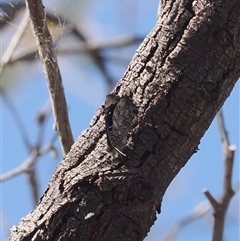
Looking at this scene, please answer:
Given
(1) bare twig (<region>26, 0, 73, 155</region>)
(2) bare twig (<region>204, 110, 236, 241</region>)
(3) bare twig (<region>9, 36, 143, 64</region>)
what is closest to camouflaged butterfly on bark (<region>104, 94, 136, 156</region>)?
(1) bare twig (<region>26, 0, 73, 155</region>)

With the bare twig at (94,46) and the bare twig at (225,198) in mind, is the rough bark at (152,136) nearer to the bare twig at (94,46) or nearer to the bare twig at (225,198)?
the bare twig at (225,198)

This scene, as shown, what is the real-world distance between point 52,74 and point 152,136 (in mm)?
381

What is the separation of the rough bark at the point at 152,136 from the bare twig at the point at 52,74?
284mm

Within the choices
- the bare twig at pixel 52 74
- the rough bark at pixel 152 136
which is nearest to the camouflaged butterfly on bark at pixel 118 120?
the rough bark at pixel 152 136

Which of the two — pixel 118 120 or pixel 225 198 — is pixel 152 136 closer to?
pixel 118 120

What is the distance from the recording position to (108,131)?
2.66 feet

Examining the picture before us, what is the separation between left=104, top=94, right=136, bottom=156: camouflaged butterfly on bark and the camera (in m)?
0.80

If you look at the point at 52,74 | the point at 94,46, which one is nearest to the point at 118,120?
the point at 52,74

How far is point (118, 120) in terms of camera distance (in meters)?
0.81

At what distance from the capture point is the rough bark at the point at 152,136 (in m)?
0.78

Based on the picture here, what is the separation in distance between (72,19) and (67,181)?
195cm

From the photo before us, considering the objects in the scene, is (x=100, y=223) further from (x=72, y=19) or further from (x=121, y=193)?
(x=72, y=19)

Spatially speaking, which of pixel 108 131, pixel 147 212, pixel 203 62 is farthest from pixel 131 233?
pixel 203 62

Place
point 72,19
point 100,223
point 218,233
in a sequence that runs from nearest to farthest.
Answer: point 100,223 < point 218,233 < point 72,19
